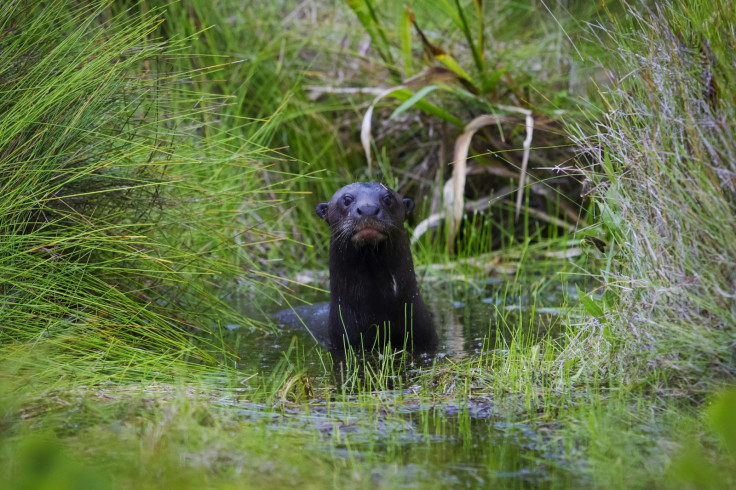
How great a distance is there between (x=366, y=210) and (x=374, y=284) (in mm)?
427

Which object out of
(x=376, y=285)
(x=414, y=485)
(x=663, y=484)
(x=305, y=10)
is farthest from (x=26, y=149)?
(x=305, y=10)

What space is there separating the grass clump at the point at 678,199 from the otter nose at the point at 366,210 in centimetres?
117

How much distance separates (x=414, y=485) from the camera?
224cm

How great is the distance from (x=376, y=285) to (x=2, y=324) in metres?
1.75

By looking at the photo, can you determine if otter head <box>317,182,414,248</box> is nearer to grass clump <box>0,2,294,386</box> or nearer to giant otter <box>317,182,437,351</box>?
giant otter <box>317,182,437,351</box>

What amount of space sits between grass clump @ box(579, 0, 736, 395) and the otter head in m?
1.16

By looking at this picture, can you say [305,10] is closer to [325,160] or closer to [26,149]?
[325,160]

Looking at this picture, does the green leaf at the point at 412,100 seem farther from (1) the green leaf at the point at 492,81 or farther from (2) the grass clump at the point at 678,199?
(2) the grass clump at the point at 678,199

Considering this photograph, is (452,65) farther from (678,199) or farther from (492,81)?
(678,199)

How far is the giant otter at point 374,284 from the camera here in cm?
425

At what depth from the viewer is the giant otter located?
4.25m

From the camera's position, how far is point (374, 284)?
4293 mm

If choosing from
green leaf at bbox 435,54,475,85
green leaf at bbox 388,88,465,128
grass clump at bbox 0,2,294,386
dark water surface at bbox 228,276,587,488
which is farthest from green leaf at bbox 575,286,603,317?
green leaf at bbox 435,54,475,85

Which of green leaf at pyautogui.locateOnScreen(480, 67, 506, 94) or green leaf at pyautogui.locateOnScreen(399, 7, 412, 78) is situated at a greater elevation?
green leaf at pyautogui.locateOnScreen(399, 7, 412, 78)
